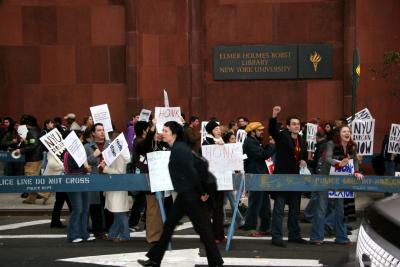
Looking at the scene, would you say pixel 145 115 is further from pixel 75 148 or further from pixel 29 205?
pixel 75 148

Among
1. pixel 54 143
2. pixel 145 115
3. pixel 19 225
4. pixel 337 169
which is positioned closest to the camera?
pixel 337 169

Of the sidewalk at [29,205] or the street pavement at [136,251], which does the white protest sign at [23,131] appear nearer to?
the sidewalk at [29,205]

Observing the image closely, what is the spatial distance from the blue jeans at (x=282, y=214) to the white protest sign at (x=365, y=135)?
3.23m

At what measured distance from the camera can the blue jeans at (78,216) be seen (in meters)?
10.5

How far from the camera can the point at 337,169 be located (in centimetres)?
1043

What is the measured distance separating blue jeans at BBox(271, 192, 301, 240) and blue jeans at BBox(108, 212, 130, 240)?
2.18 metres

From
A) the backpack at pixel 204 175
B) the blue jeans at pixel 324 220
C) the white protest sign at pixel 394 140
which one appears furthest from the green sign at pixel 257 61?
the backpack at pixel 204 175

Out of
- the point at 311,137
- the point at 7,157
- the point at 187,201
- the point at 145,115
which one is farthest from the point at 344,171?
the point at 7,157

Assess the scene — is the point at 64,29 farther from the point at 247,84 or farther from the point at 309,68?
the point at 309,68

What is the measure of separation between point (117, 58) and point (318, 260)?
1305 centimetres

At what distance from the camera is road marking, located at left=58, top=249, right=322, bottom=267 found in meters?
8.80

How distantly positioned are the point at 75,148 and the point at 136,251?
1.76m

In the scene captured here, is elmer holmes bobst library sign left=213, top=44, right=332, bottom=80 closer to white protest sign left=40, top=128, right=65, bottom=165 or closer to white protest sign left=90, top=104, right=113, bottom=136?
white protest sign left=90, top=104, right=113, bottom=136

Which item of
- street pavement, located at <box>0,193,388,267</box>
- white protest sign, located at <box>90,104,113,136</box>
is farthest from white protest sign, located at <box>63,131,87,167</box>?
white protest sign, located at <box>90,104,113,136</box>
